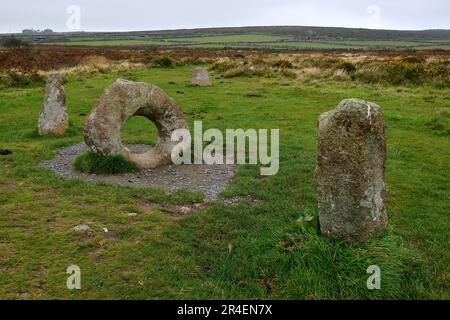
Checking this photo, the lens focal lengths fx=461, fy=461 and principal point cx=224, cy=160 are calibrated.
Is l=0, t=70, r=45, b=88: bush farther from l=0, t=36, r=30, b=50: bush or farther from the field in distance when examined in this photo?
the field in distance

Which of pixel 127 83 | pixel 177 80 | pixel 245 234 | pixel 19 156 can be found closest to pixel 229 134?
pixel 127 83

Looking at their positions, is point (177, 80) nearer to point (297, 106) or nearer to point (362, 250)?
point (297, 106)

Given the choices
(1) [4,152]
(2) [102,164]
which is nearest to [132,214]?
(2) [102,164]

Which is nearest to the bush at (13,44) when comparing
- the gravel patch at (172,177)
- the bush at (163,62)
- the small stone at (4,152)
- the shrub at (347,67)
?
the bush at (163,62)

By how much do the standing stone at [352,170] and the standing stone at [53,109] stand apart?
12.4 m

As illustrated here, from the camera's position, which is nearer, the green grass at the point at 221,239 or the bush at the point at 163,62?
the green grass at the point at 221,239

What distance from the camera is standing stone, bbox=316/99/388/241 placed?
689 cm

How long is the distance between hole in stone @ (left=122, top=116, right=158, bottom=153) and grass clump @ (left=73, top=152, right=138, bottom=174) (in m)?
2.33

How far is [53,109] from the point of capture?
17094 mm

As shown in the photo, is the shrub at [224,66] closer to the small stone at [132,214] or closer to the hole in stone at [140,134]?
the hole in stone at [140,134]

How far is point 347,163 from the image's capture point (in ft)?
→ 22.8

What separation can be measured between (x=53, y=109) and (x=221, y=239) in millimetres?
11132

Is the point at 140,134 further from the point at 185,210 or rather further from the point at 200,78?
the point at 200,78

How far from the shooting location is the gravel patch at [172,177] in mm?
11570
